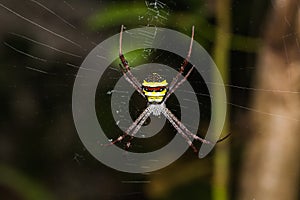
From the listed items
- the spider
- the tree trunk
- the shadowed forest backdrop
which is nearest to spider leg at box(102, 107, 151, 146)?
the spider

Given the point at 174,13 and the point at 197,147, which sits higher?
the point at 174,13

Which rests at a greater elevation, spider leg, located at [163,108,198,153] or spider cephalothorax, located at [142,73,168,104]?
spider cephalothorax, located at [142,73,168,104]

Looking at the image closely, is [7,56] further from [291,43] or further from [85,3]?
[291,43]

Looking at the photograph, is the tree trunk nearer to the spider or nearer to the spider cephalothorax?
the spider

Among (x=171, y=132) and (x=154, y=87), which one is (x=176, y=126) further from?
(x=154, y=87)

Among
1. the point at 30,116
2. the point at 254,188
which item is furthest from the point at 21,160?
the point at 254,188

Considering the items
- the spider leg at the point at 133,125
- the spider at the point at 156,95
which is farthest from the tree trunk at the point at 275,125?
the spider leg at the point at 133,125
